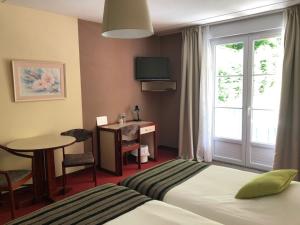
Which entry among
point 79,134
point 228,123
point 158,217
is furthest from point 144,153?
point 158,217

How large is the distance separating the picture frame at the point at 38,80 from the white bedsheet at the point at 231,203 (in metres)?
2.39

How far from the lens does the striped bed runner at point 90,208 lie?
1.52 meters

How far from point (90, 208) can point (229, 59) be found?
3.50m

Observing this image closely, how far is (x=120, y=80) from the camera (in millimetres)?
4473

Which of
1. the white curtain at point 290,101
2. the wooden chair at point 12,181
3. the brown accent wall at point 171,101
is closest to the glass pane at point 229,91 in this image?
the white curtain at point 290,101

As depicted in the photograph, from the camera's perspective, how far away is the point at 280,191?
1836mm

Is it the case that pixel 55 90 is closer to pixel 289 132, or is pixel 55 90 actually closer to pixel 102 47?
pixel 102 47

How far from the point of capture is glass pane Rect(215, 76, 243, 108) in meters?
4.13

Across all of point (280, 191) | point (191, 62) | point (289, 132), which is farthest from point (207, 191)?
point (191, 62)

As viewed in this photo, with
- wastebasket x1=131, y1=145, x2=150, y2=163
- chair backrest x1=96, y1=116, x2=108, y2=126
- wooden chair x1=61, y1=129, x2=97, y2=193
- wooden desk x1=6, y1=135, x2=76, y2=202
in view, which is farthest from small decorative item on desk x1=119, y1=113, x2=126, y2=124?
wooden desk x1=6, y1=135, x2=76, y2=202

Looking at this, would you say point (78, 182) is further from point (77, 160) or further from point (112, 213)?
point (112, 213)

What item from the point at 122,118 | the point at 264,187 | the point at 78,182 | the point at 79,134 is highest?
the point at 122,118

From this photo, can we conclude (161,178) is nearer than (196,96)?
Yes

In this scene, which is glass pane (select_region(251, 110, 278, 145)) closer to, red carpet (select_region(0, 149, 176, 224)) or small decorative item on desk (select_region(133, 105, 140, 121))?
red carpet (select_region(0, 149, 176, 224))
